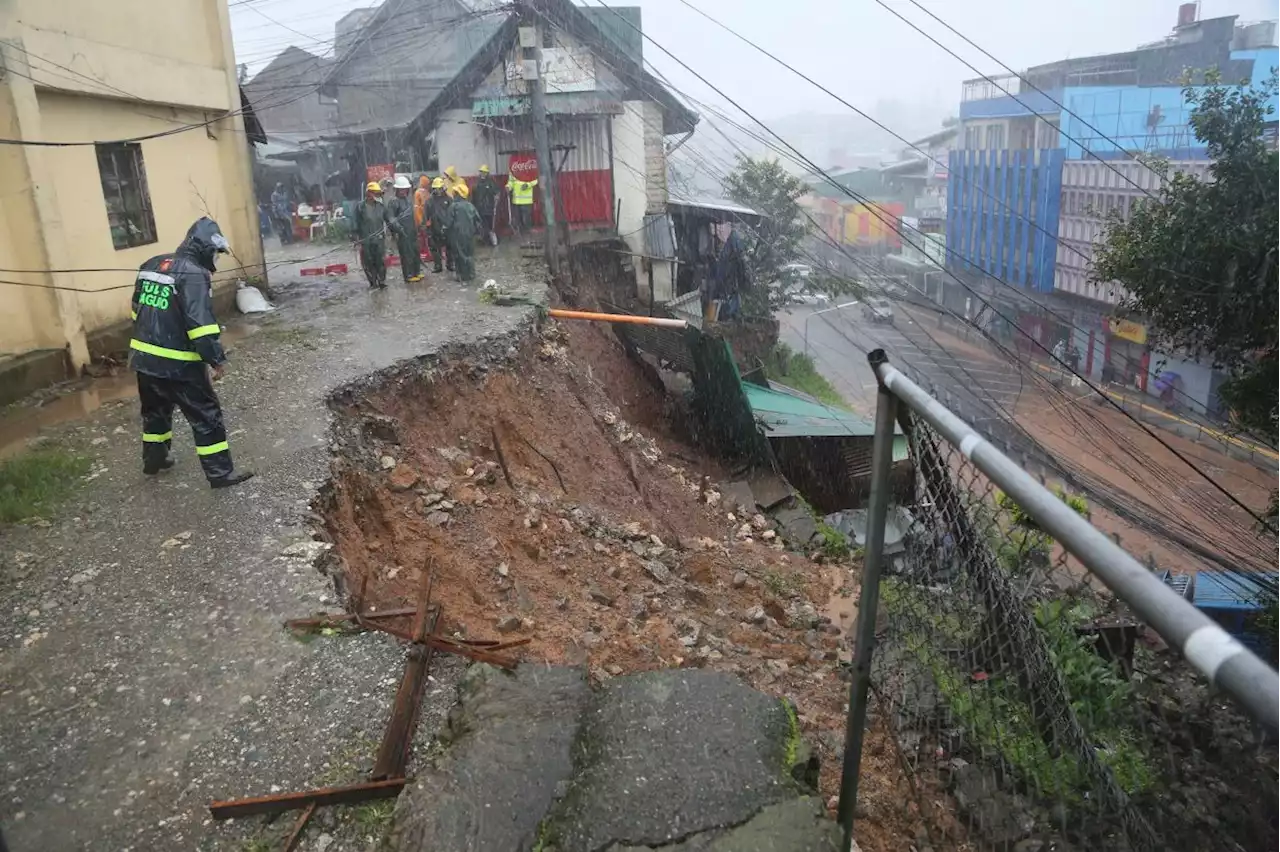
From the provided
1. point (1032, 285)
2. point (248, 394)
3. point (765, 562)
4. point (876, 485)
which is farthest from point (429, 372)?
point (1032, 285)

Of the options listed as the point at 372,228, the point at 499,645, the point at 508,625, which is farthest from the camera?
the point at 372,228

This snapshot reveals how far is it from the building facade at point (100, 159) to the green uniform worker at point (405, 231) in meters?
1.96

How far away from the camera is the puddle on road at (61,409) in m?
6.21

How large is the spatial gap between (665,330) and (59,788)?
8.97 meters

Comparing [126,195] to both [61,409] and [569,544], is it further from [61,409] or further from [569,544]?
[569,544]

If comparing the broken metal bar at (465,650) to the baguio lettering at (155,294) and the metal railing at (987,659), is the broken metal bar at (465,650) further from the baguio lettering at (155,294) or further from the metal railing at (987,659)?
the baguio lettering at (155,294)

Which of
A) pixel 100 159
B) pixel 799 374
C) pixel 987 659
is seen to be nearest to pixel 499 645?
pixel 987 659

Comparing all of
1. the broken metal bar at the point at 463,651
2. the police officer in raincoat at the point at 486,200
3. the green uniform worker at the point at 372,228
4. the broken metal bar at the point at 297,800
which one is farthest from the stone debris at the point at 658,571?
the police officer in raincoat at the point at 486,200

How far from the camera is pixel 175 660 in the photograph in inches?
137

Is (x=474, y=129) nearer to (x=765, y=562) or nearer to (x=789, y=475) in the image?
(x=789, y=475)

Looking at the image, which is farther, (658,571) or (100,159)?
(100,159)

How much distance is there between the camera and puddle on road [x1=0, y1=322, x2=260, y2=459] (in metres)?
6.21

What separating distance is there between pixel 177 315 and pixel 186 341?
156mm

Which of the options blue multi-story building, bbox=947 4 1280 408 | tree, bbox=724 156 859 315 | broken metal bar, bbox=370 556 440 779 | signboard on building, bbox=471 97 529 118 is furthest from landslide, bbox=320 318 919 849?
blue multi-story building, bbox=947 4 1280 408
